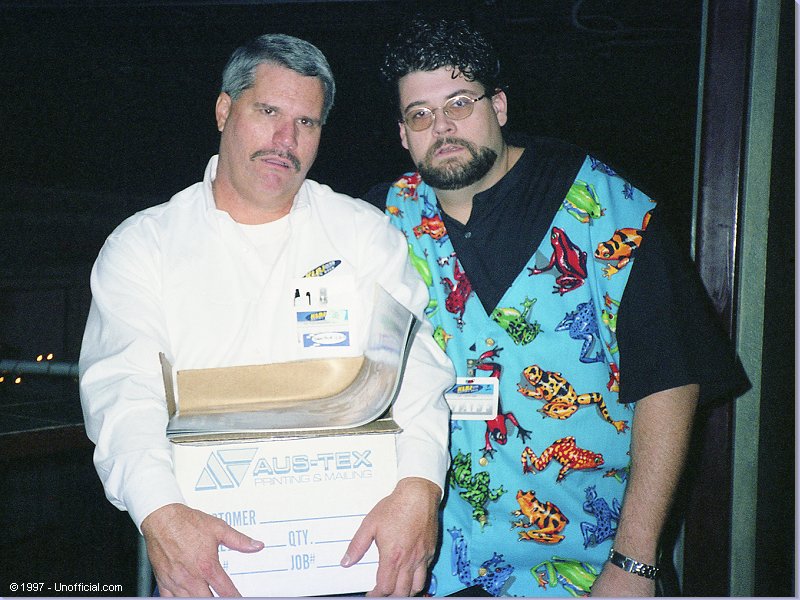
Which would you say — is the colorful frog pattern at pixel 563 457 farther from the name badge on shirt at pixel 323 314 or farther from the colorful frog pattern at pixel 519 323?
the name badge on shirt at pixel 323 314

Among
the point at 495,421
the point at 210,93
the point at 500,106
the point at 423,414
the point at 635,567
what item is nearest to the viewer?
the point at 423,414

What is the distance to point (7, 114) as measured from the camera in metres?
3.93

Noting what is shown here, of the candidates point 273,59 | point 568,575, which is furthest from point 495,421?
point 273,59

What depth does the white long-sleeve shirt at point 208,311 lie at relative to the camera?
119 cm

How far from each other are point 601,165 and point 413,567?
103 centimetres

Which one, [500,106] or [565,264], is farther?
[500,106]

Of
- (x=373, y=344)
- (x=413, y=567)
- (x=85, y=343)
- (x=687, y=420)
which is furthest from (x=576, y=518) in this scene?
(x=85, y=343)

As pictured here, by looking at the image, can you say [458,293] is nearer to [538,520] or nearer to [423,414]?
[423,414]

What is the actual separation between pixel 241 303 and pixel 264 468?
0.43 metres

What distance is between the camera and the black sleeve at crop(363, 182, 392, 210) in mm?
1730

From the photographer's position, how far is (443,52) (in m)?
1.59

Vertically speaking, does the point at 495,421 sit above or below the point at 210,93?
below

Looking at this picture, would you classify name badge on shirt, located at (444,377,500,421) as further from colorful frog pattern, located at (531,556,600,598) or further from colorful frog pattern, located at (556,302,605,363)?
colorful frog pattern, located at (531,556,600,598)

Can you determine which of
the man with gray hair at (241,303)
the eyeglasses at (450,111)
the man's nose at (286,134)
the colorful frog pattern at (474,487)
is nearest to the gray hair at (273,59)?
the man with gray hair at (241,303)
